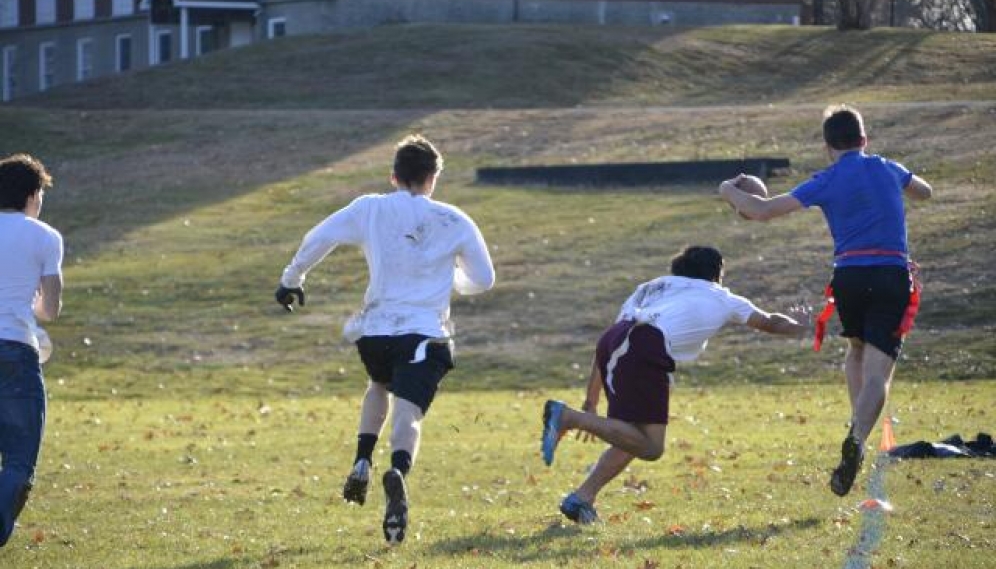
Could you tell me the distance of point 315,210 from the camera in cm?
3281

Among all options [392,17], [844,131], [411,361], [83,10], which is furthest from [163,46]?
[411,361]

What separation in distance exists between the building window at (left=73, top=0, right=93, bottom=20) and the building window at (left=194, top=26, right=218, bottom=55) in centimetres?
541

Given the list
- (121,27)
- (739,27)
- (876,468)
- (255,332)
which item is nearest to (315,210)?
(255,332)

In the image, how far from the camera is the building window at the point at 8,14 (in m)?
67.3

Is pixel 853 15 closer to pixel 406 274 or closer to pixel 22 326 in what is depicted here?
pixel 406 274

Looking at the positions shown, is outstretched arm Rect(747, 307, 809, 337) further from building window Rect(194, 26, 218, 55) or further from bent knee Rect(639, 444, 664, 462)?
building window Rect(194, 26, 218, 55)

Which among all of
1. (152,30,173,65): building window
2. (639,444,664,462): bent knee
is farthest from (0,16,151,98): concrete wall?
(639,444,664,462): bent knee

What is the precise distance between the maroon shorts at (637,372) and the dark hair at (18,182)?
3.00 metres

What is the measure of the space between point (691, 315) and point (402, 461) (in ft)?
5.57

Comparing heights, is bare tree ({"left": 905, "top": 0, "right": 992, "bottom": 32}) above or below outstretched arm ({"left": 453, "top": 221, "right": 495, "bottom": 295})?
below

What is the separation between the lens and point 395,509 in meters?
8.48

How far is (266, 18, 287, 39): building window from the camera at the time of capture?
194 feet

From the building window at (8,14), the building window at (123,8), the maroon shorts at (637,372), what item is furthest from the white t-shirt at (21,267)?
the building window at (8,14)

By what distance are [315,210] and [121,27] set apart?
108 feet
